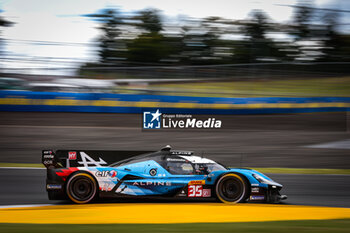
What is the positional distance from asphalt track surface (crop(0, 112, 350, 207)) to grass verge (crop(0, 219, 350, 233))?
4.30m

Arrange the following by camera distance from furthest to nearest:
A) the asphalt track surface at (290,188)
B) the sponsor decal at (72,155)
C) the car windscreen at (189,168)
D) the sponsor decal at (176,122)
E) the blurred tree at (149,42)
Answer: the blurred tree at (149,42)
the sponsor decal at (176,122)
the asphalt track surface at (290,188)
the sponsor decal at (72,155)
the car windscreen at (189,168)

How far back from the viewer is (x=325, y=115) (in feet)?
52.6

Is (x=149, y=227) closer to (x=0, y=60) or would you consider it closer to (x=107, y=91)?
(x=107, y=91)

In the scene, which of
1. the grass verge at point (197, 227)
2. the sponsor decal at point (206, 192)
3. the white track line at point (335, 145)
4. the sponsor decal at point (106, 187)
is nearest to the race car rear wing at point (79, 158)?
the sponsor decal at point (106, 187)

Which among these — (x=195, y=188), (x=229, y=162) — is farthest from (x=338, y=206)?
(x=229, y=162)

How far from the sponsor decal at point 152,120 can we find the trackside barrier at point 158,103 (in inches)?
11.4

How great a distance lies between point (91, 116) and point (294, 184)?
8648mm

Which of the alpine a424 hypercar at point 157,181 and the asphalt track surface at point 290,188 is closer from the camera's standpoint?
the alpine a424 hypercar at point 157,181

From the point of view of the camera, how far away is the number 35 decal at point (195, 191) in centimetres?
623

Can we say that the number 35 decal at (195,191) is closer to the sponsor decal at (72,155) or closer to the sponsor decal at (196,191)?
the sponsor decal at (196,191)

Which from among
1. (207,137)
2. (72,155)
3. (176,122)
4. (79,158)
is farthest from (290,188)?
(176,122)

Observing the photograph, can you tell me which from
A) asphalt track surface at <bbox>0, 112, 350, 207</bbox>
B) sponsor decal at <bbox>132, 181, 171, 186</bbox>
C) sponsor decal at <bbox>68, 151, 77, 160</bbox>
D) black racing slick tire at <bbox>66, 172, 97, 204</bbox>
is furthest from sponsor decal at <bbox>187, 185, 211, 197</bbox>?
asphalt track surface at <bbox>0, 112, 350, 207</bbox>

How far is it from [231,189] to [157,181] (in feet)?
3.60

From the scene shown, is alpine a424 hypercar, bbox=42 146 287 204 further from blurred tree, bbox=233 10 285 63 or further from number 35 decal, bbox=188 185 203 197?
blurred tree, bbox=233 10 285 63
